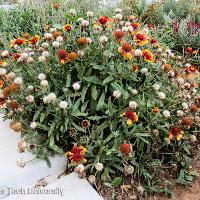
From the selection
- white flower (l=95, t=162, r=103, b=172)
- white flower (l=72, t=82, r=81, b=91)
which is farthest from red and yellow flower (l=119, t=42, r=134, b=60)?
white flower (l=95, t=162, r=103, b=172)

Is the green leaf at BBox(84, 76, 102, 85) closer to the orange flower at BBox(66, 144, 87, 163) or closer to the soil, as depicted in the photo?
the orange flower at BBox(66, 144, 87, 163)

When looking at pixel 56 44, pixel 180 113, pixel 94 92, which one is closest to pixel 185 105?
pixel 180 113

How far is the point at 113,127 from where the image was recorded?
3207 mm

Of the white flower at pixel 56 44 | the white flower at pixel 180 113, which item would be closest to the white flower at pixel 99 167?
the white flower at pixel 180 113

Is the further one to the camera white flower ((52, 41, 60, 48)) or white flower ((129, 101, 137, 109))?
white flower ((52, 41, 60, 48))

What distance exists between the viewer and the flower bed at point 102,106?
10.2 feet

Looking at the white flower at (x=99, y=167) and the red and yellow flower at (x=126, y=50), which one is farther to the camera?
the red and yellow flower at (x=126, y=50)

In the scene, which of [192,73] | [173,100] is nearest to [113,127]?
[173,100]

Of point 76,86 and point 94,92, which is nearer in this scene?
point 76,86

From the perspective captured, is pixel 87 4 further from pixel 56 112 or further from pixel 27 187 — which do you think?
pixel 27 187

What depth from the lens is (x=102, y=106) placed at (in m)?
3.21

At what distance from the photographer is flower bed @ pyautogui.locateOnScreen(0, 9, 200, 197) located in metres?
3.10

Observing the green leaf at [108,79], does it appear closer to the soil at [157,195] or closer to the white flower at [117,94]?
the white flower at [117,94]

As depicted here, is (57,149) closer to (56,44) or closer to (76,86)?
(76,86)
